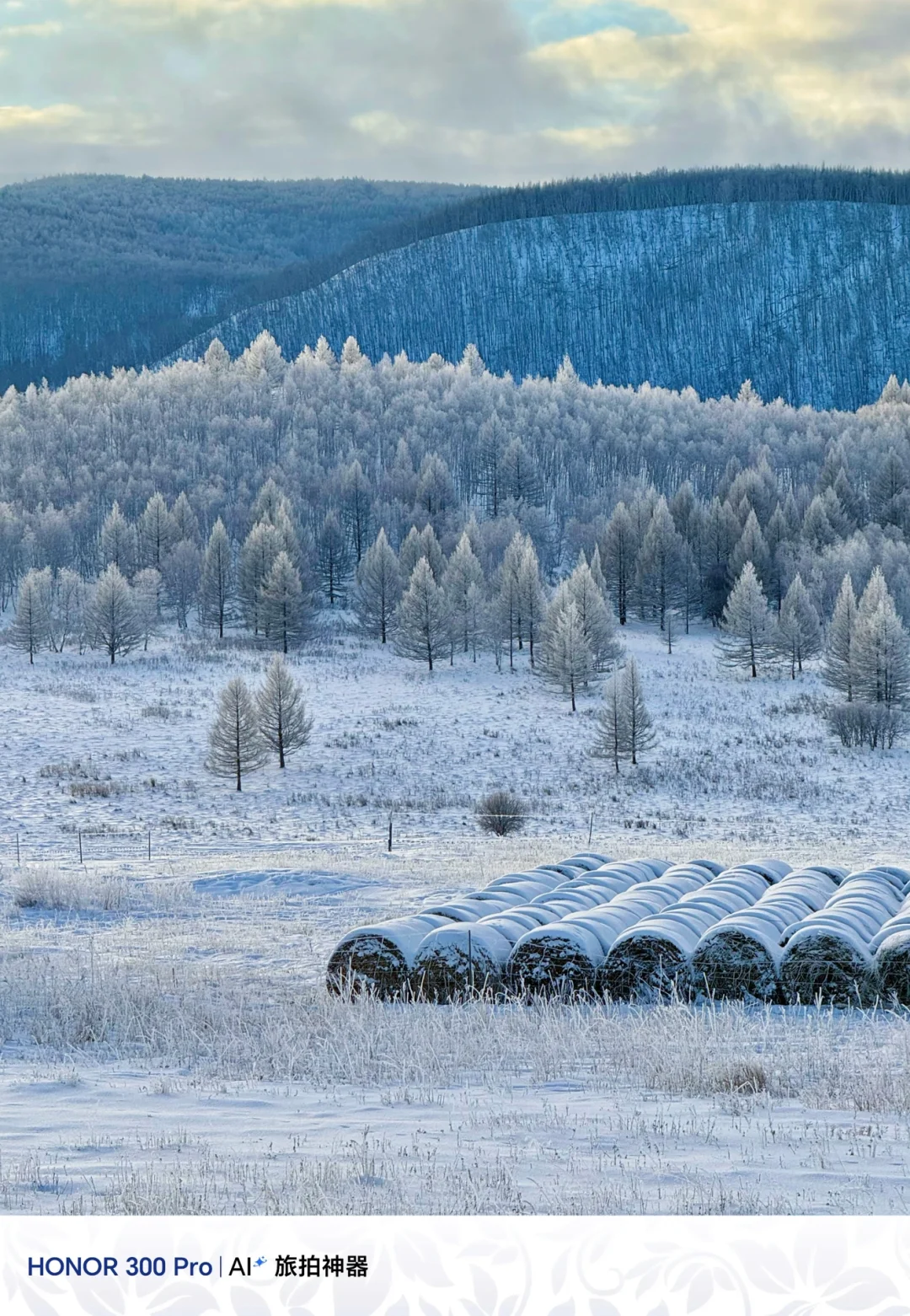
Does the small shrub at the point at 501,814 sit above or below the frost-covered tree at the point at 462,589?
below

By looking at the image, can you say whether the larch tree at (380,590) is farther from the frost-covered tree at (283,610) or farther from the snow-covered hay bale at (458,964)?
the snow-covered hay bale at (458,964)

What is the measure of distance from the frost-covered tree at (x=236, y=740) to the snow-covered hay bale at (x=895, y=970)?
120 ft

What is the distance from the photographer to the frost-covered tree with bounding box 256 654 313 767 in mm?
53156

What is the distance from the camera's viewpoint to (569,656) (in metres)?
65.8

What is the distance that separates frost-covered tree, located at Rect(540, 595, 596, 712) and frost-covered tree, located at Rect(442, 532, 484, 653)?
9.04 m

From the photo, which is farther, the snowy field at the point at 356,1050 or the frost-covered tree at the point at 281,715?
the frost-covered tree at the point at 281,715

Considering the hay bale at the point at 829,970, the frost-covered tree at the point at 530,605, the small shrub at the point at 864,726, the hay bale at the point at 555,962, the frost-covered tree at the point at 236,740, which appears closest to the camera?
the hay bale at the point at 829,970

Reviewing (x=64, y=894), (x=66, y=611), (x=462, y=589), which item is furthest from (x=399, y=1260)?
(x=66, y=611)

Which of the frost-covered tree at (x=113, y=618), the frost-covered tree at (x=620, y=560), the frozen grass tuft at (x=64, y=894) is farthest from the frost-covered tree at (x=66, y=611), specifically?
the frozen grass tuft at (x=64, y=894)

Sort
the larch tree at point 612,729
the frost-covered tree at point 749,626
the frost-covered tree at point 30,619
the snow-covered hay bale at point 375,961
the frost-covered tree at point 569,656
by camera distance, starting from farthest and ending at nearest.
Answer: the frost-covered tree at point 30,619 → the frost-covered tree at point 749,626 → the frost-covered tree at point 569,656 → the larch tree at point 612,729 → the snow-covered hay bale at point 375,961

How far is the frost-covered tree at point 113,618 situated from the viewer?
7512 cm

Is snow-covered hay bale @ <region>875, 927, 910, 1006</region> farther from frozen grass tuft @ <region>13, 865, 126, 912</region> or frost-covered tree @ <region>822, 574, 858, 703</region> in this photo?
frost-covered tree @ <region>822, 574, 858, 703</region>

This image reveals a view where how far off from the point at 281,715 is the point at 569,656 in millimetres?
17378

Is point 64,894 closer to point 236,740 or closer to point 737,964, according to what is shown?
point 737,964
